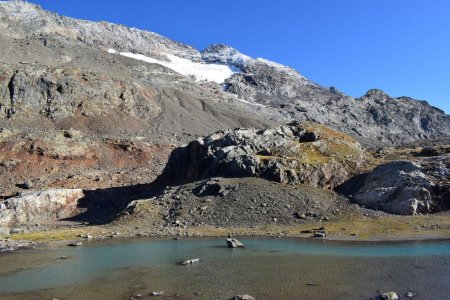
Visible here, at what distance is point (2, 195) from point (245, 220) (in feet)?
242

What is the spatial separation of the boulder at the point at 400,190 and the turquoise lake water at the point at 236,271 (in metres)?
22.5

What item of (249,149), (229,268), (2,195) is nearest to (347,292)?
(229,268)

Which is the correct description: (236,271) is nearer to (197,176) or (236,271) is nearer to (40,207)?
(197,176)

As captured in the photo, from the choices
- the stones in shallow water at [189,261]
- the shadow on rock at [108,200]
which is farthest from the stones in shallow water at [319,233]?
→ the shadow on rock at [108,200]

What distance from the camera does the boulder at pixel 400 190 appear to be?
275ft

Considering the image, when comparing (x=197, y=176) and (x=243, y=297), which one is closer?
(x=243, y=297)

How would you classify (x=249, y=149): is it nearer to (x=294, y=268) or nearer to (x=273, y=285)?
(x=294, y=268)

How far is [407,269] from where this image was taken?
4409 cm

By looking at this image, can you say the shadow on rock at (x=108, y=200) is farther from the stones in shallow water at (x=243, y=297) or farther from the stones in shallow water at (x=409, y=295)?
the stones in shallow water at (x=409, y=295)

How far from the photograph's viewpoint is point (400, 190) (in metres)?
86.3

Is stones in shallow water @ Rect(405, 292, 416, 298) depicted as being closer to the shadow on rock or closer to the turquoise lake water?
the turquoise lake water

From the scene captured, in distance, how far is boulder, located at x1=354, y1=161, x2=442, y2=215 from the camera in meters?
83.7

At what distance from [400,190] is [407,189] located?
1.36 meters

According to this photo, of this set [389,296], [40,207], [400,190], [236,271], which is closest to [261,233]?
[400,190]
